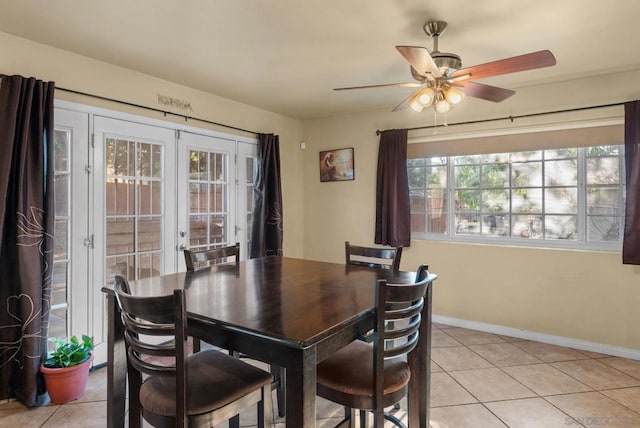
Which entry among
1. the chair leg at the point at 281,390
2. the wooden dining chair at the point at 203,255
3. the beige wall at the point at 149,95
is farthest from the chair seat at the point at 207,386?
the beige wall at the point at 149,95

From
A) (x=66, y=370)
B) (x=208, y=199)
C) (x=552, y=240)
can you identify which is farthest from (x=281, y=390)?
(x=552, y=240)

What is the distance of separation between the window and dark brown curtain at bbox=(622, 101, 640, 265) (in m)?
0.22

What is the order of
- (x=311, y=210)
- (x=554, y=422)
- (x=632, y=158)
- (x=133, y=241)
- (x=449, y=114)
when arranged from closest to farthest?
1. (x=554, y=422)
2. (x=632, y=158)
3. (x=133, y=241)
4. (x=449, y=114)
5. (x=311, y=210)

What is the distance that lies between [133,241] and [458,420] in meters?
2.75

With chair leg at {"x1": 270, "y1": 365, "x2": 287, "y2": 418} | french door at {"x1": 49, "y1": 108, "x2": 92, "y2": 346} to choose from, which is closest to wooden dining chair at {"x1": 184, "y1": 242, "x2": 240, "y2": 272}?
chair leg at {"x1": 270, "y1": 365, "x2": 287, "y2": 418}

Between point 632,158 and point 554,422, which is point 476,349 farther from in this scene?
point 632,158

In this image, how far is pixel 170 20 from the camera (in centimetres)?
218

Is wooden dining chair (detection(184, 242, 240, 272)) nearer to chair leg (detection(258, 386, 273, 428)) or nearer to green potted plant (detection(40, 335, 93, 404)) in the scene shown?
green potted plant (detection(40, 335, 93, 404))

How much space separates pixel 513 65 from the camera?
1854 millimetres

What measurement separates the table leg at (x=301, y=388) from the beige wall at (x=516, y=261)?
2947 mm

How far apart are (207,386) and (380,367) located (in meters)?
0.69

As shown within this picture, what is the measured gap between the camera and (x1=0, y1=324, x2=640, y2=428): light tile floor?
2.13 m

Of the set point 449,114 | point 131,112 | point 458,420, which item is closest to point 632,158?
point 449,114

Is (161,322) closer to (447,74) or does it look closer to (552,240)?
(447,74)
